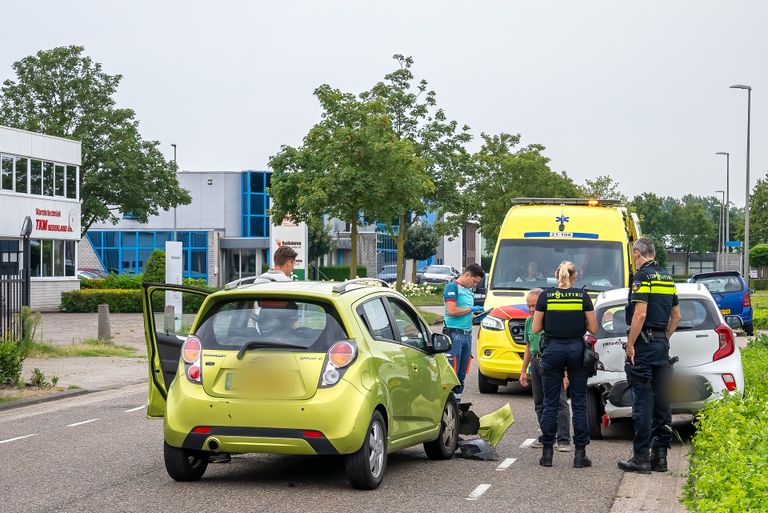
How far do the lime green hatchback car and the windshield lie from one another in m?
7.91

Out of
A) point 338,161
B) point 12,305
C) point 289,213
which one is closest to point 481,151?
point 289,213

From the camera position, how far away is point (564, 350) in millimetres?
10164

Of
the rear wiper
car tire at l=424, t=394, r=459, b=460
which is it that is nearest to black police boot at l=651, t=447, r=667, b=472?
car tire at l=424, t=394, r=459, b=460

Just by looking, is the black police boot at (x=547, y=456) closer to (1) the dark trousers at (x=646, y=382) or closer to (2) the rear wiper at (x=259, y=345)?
(1) the dark trousers at (x=646, y=382)

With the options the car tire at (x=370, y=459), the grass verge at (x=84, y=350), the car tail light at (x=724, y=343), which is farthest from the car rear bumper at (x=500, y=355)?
the grass verge at (x=84, y=350)

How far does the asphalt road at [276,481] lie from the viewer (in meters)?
8.36

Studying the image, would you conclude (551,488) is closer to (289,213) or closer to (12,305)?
(12,305)


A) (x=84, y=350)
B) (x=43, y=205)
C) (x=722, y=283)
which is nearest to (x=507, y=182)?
(x=43, y=205)

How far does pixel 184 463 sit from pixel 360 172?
3031 cm

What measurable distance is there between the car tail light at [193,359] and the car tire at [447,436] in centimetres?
246

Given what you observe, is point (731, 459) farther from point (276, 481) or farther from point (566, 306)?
point (276, 481)

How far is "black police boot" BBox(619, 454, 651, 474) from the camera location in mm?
9914

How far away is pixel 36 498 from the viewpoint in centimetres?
864

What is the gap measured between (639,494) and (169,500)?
11.1ft
